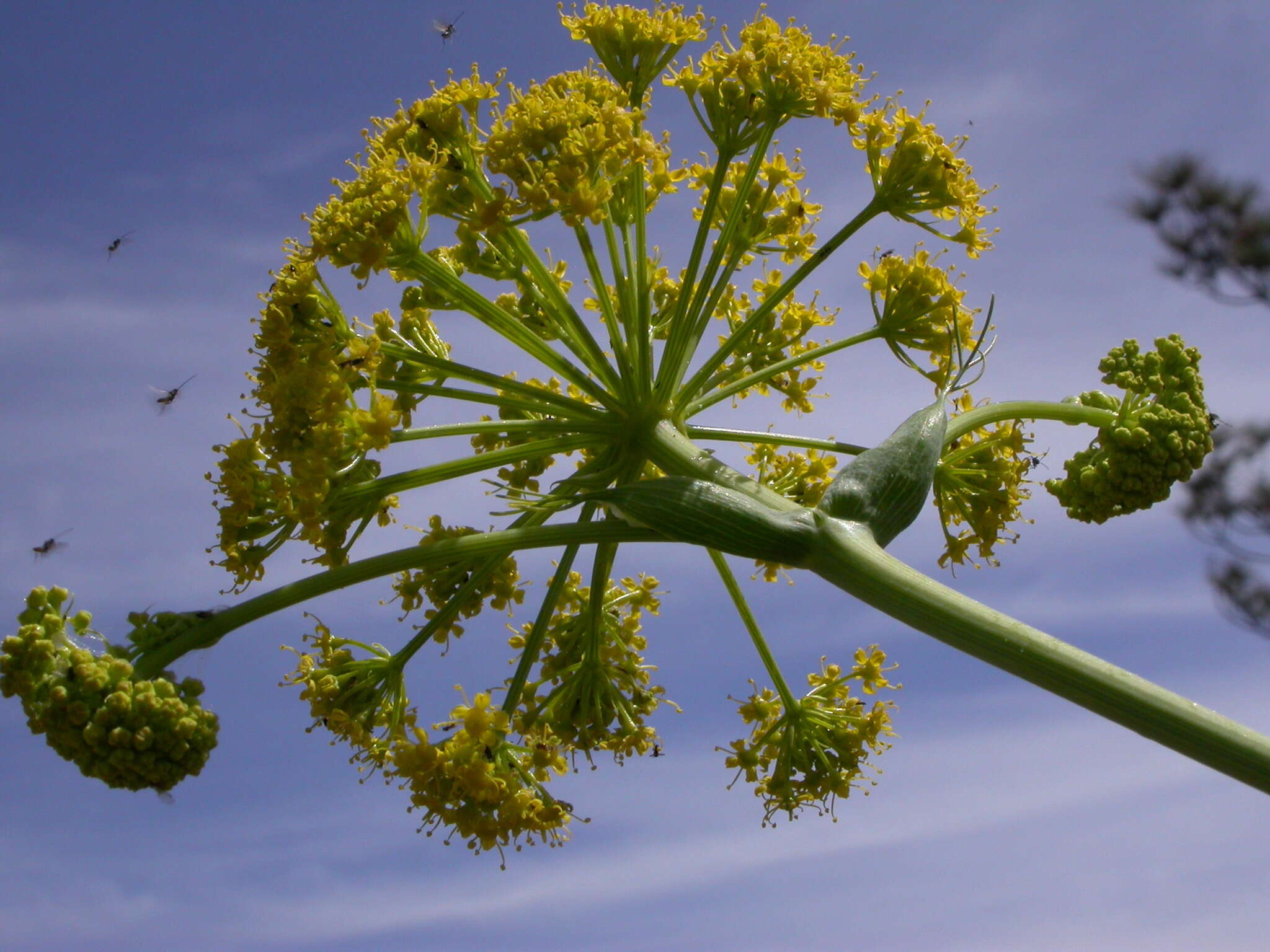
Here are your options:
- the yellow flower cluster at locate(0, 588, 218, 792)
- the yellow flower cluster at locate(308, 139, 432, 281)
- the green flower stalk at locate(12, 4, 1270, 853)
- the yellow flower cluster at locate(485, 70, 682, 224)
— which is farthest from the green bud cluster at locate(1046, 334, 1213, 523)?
the yellow flower cluster at locate(0, 588, 218, 792)

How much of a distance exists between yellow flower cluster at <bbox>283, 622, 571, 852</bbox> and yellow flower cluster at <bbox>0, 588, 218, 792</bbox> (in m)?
1.33

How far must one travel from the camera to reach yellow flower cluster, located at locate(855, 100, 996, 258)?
589 cm

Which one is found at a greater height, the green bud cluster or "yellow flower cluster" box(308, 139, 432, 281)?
"yellow flower cluster" box(308, 139, 432, 281)

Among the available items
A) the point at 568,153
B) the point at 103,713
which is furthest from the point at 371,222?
the point at 103,713

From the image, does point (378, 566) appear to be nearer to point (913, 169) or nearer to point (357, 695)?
point (357, 695)

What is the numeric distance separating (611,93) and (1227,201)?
17.0 metres

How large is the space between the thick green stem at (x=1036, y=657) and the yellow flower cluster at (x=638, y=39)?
9.54ft

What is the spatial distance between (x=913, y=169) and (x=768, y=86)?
0.85 metres

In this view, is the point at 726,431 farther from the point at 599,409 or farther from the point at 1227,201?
the point at 1227,201

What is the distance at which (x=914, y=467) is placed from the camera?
4527 millimetres

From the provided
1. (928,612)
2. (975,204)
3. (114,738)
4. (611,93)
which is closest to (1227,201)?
(975,204)

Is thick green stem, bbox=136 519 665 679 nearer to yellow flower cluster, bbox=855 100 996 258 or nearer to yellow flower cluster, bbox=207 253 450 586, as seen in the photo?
yellow flower cluster, bbox=207 253 450 586

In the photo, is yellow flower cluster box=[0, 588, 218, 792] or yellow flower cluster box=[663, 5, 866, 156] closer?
yellow flower cluster box=[0, 588, 218, 792]

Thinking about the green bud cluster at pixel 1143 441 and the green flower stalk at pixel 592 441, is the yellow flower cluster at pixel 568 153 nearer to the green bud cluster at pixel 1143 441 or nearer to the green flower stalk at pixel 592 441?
the green flower stalk at pixel 592 441
